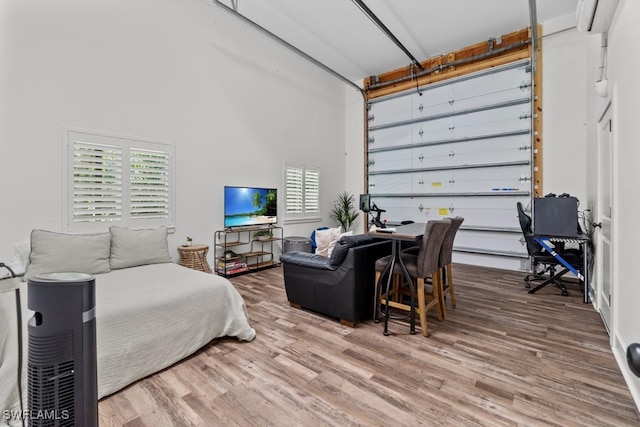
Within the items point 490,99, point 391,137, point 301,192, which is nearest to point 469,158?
point 490,99

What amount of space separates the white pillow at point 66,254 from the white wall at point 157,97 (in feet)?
1.93

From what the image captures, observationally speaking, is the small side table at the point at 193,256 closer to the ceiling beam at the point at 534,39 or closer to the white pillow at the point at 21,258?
the white pillow at the point at 21,258

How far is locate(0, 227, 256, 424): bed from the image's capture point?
1.64 m

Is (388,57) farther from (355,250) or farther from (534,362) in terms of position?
(534,362)

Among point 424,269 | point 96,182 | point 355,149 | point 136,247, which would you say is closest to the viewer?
point 424,269

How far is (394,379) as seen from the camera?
2016mm

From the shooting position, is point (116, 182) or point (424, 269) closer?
point (424, 269)

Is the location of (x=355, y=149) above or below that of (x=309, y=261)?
above

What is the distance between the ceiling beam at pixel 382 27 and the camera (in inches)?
159

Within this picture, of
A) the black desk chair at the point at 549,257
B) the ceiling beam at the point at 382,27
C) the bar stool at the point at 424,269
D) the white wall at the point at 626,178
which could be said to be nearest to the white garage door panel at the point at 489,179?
the black desk chair at the point at 549,257

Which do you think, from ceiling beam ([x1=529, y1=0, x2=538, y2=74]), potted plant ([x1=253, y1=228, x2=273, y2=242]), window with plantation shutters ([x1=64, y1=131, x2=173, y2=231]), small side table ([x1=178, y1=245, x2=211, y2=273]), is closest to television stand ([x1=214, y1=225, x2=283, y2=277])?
potted plant ([x1=253, y1=228, x2=273, y2=242])

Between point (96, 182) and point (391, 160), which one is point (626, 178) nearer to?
point (391, 160)

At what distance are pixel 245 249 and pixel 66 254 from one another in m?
2.74

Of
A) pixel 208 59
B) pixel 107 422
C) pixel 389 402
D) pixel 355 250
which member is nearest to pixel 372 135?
pixel 208 59
